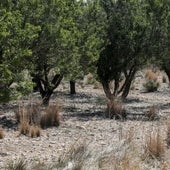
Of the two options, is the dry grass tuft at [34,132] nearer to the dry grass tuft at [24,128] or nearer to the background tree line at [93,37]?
the dry grass tuft at [24,128]

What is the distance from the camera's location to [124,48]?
19547 mm

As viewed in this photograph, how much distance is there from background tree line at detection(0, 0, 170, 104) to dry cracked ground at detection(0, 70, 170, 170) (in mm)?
1461

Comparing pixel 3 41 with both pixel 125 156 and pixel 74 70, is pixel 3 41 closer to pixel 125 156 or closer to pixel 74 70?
pixel 125 156

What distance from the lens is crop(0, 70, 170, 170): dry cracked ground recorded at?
30.1 ft

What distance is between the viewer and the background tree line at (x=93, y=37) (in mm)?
15469

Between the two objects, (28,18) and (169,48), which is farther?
(169,48)

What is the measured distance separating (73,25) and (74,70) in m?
1.54

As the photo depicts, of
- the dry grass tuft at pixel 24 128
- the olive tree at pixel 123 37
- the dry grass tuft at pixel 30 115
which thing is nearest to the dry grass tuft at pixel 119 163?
the dry grass tuft at pixel 24 128

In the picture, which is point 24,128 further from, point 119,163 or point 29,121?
point 119,163

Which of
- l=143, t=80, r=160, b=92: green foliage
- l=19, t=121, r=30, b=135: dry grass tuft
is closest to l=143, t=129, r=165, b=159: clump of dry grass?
l=19, t=121, r=30, b=135: dry grass tuft

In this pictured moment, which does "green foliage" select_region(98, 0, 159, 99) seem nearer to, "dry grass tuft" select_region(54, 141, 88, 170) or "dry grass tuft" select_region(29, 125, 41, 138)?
"dry grass tuft" select_region(29, 125, 41, 138)

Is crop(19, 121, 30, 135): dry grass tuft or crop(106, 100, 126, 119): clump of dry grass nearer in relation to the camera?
crop(19, 121, 30, 135): dry grass tuft

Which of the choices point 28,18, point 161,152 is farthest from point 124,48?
point 161,152

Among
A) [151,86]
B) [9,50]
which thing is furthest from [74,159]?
[151,86]
